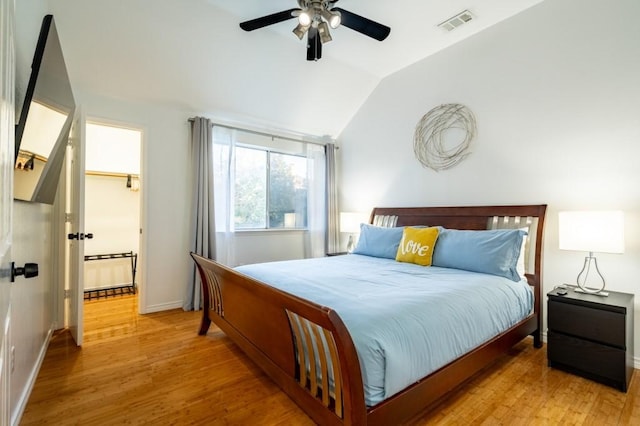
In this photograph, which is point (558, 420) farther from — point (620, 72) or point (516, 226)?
point (620, 72)

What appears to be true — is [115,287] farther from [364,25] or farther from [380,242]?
[364,25]

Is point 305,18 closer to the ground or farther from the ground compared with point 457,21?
closer to the ground

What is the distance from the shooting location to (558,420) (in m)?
1.72

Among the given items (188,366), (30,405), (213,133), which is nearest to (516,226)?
(188,366)

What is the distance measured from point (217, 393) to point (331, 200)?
3306 mm

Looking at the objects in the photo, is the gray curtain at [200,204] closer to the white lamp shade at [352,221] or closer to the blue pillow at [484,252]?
the white lamp shade at [352,221]

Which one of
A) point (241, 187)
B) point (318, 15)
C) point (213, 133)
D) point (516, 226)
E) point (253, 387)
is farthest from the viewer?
point (241, 187)

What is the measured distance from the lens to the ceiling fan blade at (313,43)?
2440mm

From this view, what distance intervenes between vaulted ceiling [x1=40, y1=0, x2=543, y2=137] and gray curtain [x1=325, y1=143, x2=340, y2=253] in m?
0.83

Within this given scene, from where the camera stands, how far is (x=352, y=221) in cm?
445

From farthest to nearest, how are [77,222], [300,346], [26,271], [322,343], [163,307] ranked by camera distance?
1. [163,307]
2. [77,222]
3. [300,346]
4. [322,343]
5. [26,271]

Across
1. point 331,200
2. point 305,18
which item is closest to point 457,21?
point 305,18

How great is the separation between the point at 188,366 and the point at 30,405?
2.91ft

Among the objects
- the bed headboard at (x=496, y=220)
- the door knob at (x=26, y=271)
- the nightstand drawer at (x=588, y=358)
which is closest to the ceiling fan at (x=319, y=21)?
the bed headboard at (x=496, y=220)
